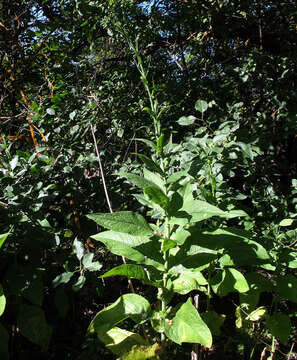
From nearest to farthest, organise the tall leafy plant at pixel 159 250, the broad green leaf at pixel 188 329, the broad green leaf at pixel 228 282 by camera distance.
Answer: the broad green leaf at pixel 188 329
the tall leafy plant at pixel 159 250
the broad green leaf at pixel 228 282

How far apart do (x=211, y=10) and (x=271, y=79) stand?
0.93 meters

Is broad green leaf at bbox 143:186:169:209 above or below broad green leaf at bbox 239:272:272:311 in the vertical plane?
above

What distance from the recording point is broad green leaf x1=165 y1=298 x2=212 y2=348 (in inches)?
37.4

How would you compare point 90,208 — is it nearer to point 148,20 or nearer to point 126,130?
point 126,130

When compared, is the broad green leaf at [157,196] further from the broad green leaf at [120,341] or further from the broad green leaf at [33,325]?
the broad green leaf at [33,325]

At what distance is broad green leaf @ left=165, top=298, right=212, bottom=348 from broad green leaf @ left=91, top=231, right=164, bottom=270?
182 mm

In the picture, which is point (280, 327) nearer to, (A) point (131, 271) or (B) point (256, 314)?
(B) point (256, 314)

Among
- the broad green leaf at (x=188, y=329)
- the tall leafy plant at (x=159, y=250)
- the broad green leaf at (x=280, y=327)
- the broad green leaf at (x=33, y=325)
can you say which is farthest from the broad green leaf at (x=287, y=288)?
the broad green leaf at (x=33, y=325)

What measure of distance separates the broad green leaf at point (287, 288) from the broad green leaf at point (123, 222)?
93 cm

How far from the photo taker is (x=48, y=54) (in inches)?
117

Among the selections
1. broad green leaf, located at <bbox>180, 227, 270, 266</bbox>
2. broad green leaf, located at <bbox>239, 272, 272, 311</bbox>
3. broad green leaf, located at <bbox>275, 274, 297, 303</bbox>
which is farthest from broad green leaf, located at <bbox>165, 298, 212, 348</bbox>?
broad green leaf, located at <bbox>275, 274, 297, 303</bbox>

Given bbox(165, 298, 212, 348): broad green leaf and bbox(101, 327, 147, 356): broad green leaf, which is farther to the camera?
bbox(101, 327, 147, 356): broad green leaf

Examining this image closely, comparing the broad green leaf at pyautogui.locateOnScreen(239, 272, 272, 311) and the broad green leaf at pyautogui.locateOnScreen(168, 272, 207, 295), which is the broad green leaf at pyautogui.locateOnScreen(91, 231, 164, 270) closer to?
the broad green leaf at pyautogui.locateOnScreen(168, 272, 207, 295)

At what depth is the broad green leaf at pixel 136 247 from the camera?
3.61ft
